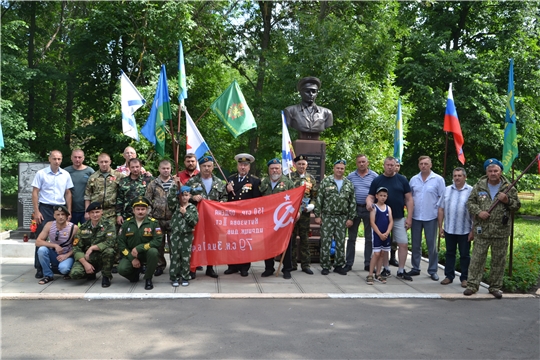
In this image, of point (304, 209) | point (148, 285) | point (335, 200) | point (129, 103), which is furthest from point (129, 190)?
point (335, 200)

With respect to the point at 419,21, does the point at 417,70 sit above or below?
below

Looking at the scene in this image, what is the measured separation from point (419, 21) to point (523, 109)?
20.0 ft

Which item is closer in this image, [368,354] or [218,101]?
[368,354]

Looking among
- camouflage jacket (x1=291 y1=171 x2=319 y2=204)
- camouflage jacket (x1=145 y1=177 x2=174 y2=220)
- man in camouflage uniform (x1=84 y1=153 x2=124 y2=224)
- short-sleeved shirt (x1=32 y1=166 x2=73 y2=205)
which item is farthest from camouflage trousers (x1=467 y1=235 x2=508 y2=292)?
short-sleeved shirt (x1=32 y1=166 x2=73 y2=205)

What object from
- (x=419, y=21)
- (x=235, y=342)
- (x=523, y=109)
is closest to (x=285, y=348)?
(x=235, y=342)

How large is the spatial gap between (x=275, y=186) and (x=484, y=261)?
3.23 metres

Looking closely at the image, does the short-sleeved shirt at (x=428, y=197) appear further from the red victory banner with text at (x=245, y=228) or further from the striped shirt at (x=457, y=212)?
the red victory banner with text at (x=245, y=228)

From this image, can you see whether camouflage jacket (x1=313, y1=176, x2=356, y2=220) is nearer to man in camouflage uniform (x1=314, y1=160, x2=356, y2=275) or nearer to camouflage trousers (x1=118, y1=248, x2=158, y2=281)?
man in camouflage uniform (x1=314, y1=160, x2=356, y2=275)

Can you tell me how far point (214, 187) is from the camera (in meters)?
7.69

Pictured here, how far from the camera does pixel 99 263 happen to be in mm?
7020

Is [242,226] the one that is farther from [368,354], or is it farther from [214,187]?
[368,354]

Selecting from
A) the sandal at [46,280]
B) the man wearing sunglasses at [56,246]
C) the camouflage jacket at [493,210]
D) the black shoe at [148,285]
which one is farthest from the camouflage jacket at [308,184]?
the sandal at [46,280]

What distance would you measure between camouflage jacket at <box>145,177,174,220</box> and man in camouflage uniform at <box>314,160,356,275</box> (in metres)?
2.36

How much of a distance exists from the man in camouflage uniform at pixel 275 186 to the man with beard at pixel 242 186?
0.46 feet
